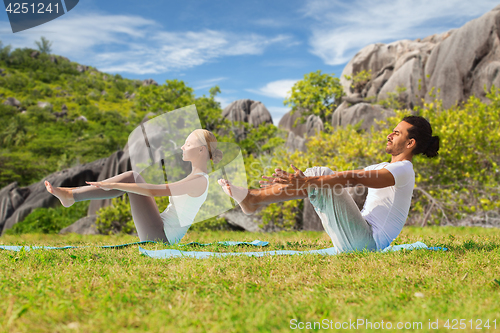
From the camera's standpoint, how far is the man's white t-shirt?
131 inches

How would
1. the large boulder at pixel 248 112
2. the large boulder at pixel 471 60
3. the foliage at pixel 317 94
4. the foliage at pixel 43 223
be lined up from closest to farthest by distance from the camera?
the foliage at pixel 43 223 < the large boulder at pixel 471 60 < the foliage at pixel 317 94 < the large boulder at pixel 248 112

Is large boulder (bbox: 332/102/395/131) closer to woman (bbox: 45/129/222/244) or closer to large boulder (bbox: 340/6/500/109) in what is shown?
large boulder (bbox: 340/6/500/109)

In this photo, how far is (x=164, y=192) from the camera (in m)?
3.93

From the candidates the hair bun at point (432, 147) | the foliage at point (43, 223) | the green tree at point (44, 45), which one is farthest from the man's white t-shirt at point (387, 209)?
the green tree at point (44, 45)

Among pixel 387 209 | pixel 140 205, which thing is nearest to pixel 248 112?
pixel 140 205

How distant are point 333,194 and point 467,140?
657cm

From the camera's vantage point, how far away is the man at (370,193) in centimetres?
299

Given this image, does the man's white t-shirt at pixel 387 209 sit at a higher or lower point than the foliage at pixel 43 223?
higher

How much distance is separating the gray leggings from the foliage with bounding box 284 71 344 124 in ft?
87.1

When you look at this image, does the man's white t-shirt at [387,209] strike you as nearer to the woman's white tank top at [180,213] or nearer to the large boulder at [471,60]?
the woman's white tank top at [180,213]

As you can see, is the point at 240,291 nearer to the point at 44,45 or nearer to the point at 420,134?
the point at 420,134

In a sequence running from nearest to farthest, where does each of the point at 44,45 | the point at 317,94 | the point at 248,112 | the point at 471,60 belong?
the point at 471,60, the point at 317,94, the point at 248,112, the point at 44,45

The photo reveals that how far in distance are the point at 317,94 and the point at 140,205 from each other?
27.5 meters

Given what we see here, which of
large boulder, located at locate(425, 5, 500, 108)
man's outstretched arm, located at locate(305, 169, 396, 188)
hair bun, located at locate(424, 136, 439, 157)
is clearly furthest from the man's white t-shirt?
large boulder, located at locate(425, 5, 500, 108)
